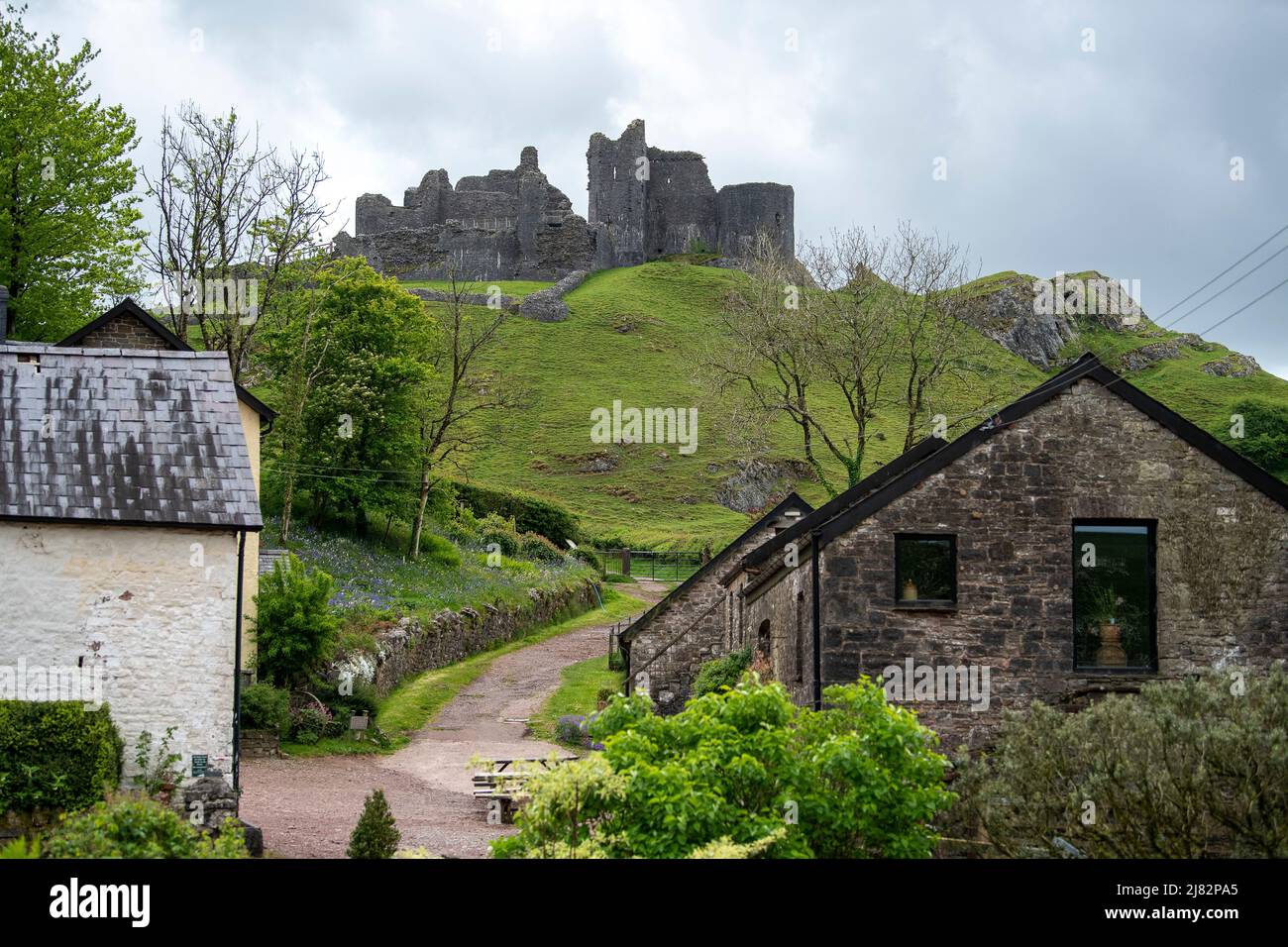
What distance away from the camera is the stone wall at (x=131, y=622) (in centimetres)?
1733

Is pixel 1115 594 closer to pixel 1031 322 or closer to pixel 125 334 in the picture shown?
pixel 125 334

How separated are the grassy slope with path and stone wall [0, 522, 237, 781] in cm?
846

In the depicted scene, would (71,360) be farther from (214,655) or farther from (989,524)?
(989,524)

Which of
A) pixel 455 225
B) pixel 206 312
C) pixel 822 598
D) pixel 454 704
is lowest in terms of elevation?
pixel 454 704

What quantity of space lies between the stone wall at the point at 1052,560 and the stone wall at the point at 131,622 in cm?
844

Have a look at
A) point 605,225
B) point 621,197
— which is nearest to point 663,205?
point 621,197

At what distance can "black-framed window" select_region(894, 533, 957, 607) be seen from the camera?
19531 mm

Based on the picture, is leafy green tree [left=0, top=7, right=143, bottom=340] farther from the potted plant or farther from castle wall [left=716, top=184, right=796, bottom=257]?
castle wall [left=716, top=184, right=796, bottom=257]

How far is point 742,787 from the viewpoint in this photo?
1316 cm

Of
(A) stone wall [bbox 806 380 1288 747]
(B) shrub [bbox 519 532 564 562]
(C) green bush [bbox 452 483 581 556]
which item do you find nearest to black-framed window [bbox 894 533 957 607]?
(A) stone wall [bbox 806 380 1288 747]

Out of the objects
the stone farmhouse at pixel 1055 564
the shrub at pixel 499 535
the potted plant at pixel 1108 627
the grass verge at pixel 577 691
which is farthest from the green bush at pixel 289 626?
the shrub at pixel 499 535

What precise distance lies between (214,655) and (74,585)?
2007mm
